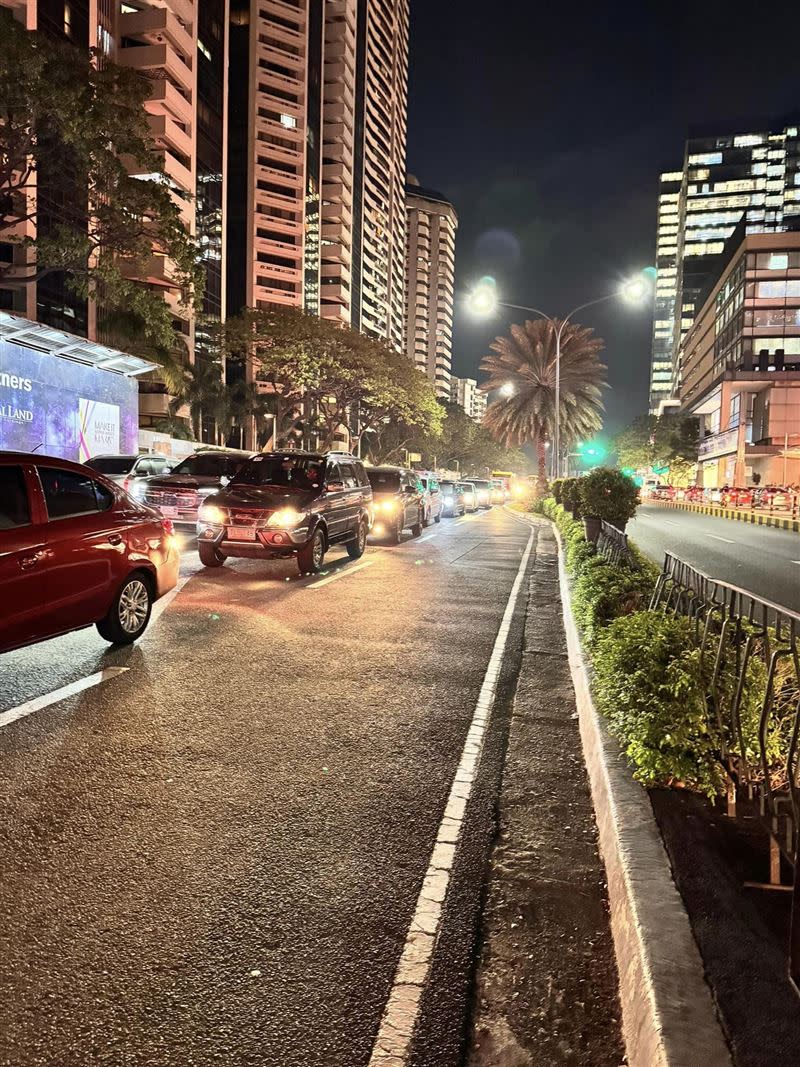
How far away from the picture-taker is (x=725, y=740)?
3.76 m

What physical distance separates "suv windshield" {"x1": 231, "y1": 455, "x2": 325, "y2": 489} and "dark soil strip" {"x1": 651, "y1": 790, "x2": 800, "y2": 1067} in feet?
32.2

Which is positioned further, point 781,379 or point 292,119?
point 292,119

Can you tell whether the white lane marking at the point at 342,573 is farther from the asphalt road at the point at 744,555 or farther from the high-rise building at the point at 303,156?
the high-rise building at the point at 303,156

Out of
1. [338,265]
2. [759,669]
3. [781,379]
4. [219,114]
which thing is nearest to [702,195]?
[338,265]

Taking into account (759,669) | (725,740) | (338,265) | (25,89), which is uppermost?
(338,265)

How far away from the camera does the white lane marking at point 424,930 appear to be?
233cm

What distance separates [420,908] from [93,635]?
577 cm

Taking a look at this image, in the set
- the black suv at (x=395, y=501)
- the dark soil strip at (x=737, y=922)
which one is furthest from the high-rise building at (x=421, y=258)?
the dark soil strip at (x=737, y=922)

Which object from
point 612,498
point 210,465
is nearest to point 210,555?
point 210,465

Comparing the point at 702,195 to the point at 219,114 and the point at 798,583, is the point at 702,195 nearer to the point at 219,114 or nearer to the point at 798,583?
the point at 219,114

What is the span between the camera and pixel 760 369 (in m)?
72.1

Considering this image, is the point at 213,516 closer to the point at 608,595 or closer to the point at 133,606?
the point at 133,606

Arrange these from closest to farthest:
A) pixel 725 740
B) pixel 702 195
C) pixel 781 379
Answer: pixel 725 740
pixel 781 379
pixel 702 195

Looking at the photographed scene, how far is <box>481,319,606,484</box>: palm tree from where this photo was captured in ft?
128
